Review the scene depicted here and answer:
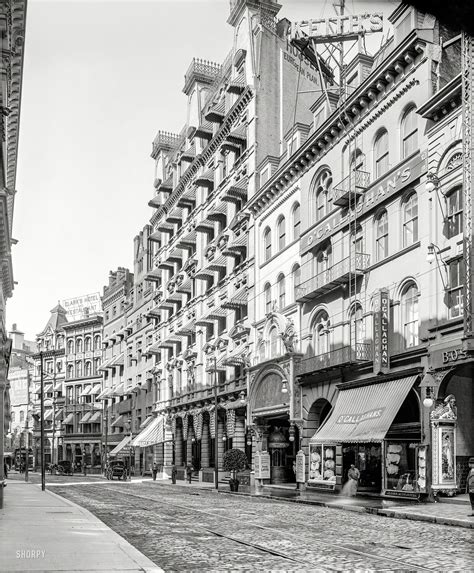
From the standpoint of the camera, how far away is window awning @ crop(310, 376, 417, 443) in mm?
30016

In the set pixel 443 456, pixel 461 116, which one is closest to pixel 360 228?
pixel 461 116

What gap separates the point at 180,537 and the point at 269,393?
27.4 m

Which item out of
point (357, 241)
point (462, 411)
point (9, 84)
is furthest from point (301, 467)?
point (9, 84)

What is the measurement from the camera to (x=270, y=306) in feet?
156

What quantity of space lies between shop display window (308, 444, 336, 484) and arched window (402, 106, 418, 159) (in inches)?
545

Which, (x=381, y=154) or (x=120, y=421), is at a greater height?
(x=381, y=154)

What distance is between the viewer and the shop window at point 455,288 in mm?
27461

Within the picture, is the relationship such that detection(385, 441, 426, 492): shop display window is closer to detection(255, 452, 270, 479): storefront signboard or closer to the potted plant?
the potted plant


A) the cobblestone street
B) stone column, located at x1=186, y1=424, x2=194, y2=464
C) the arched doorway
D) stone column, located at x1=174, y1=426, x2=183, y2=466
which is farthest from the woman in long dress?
stone column, located at x1=174, y1=426, x2=183, y2=466

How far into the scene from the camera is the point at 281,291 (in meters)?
46.3

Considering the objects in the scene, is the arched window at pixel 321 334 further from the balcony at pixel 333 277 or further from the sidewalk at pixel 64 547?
the sidewalk at pixel 64 547

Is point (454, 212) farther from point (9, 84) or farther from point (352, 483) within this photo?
point (9, 84)

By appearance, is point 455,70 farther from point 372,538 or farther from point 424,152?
point 372,538

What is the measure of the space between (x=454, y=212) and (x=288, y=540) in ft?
51.2
